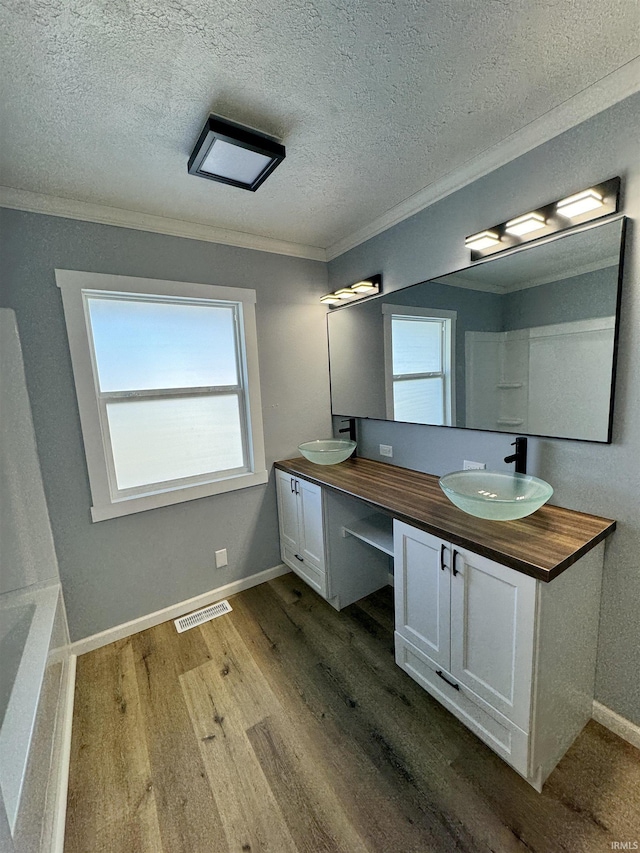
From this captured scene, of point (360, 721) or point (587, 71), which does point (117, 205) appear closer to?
point (587, 71)

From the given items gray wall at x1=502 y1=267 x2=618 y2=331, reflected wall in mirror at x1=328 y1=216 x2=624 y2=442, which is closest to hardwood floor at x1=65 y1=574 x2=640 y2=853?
reflected wall in mirror at x1=328 y1=216 x2=624 y2=442

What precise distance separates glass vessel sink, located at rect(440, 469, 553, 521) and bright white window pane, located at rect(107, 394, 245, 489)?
1.54 m

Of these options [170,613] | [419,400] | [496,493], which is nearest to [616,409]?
[496,493]

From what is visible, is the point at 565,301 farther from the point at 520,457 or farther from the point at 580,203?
the point at 520,457

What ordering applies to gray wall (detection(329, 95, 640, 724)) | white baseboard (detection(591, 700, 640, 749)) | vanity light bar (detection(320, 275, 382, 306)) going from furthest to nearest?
vanity light bar (detection(320, 275, 382, 306)) < white baseboard (detection(591, 700, 640, 749)) < gray wall (detection(329, 95, 640, 724))

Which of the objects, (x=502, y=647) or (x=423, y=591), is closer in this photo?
(x=502, y=647)

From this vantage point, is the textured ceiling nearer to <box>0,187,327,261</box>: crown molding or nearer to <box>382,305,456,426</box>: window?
<box>0,187,327,261</box>: crown molding

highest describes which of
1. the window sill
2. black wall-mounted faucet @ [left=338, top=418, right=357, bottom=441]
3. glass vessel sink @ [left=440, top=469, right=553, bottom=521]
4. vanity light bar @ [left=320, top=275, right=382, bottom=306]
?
vanity light bar @ [left=320, top=275, right=382, bottom=306]

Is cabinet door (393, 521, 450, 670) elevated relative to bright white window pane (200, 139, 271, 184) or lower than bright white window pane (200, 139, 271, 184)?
lower

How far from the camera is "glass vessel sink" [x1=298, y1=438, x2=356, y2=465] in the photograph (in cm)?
241

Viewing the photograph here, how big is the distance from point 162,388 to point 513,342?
6.71 ft

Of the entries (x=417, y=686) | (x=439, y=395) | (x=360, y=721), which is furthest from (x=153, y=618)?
(x=439, y=395)

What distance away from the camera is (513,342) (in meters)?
1.61

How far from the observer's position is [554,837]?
1.14m
